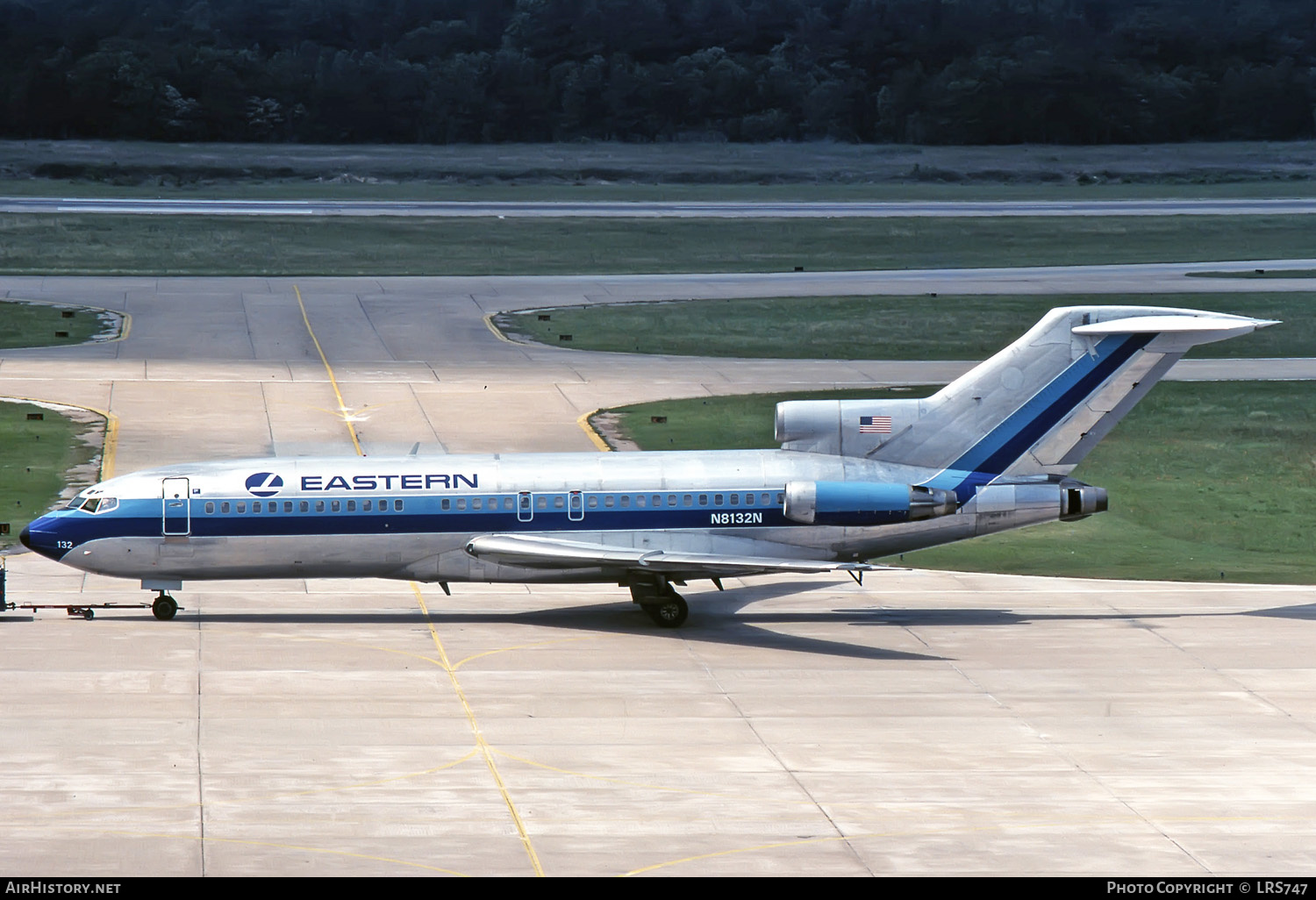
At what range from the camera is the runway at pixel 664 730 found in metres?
20.6

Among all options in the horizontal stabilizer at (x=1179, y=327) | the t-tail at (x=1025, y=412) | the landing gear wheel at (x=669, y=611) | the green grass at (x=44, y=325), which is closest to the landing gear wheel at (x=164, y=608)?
the landing gear wheel at (x=669, y=611)

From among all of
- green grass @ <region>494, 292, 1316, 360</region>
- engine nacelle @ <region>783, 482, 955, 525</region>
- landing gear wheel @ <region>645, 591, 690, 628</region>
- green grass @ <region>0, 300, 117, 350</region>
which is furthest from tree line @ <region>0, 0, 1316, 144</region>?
engine nacelle @ <region>783, 482, 955, 525</region>

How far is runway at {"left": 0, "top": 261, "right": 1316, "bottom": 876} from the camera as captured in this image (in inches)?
810

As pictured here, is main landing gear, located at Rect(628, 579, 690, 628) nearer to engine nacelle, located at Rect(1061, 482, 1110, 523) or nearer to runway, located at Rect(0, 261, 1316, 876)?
runway, located at Rect(0, 261, 1316, 876)

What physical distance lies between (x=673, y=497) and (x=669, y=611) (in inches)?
85.1

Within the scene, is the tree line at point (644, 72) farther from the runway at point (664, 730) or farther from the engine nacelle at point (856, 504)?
the engine nacelle at point (856, 504)

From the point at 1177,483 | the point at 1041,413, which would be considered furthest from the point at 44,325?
the point at 1041,413

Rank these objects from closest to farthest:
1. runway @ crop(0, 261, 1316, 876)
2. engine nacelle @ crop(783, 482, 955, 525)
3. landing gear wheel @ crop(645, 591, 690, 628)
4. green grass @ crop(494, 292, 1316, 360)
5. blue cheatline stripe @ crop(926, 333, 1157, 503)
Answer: runway @ crop(0, 261, 1316, 876)
engine nacelle @ crop(783, 482, 955, 525)
landing gear wheel @ crop(645, 591, 690, 628)
blue cheatline stripe @ crop(926, 333, 1157, 503)
green grass @ crop(494, 292, 1316, 360)

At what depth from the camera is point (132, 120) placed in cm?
14800

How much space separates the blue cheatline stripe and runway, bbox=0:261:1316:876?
3.00m

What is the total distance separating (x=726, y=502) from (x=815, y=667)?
14.2 ft

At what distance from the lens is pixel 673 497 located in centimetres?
3269

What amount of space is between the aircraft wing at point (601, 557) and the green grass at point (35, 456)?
525 inches
